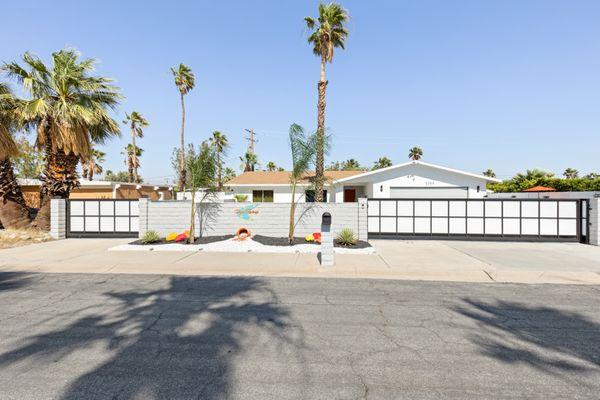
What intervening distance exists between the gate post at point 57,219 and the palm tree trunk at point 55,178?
0.60m

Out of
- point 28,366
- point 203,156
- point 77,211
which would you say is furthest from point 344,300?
point 77,211

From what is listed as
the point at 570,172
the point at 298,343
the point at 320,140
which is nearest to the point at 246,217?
the point at 320,140

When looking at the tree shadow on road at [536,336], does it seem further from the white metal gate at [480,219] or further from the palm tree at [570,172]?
the palm tree at [570,172]

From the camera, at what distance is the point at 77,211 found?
14.3m

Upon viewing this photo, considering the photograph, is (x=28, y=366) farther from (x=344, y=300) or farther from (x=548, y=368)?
(x=548, y=368)

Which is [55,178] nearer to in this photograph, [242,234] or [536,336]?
[242,234]

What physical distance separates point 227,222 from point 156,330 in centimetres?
928

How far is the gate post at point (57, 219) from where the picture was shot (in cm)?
1376

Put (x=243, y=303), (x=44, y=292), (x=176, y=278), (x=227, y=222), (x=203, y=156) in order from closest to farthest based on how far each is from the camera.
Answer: (x=243, y=303)
(x=44, y=292)
(x=176, y=278)
(x=203, y=156)
(x=227, y=222)

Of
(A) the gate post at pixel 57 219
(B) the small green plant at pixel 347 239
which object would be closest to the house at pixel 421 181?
(B) the small green plant at pixel 347 239

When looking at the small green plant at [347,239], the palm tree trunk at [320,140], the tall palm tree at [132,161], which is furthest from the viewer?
the tall palm tree at [132,161]

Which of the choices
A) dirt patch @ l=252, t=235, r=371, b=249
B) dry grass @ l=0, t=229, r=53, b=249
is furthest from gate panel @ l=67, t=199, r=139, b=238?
dirt patch @ l=252, t=235, r=371, b=249

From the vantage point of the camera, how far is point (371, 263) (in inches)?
355

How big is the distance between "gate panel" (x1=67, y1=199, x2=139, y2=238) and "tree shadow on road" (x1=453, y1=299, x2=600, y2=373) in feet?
46.1
